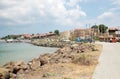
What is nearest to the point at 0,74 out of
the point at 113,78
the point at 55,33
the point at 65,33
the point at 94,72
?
the point at 94,72

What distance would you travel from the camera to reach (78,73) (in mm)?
14656

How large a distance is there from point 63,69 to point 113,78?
431 cm

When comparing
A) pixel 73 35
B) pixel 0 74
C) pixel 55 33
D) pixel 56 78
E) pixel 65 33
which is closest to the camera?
pixel 56 78

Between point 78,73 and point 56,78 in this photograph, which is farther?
point 78,73

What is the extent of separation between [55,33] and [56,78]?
148 metres

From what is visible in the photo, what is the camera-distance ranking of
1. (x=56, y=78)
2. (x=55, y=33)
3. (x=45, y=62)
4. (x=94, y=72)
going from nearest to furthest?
1. (x=56, y=78)
2. (x=94, y=72)
3. (x=45, y=62)
4. (x=55, y=33)

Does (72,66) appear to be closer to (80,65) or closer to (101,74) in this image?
(80,65)

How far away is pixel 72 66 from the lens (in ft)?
56.5

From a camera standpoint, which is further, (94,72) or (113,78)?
(94,72)

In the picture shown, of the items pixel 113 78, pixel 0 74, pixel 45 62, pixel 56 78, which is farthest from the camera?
pixel 45 62

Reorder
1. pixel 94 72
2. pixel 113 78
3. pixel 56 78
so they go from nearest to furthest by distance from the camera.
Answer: pixel 113 78 < pixel 56 78 < pixel 94 72

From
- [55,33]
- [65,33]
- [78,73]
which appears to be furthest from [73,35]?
[78,73]

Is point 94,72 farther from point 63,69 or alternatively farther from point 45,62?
point 45,62

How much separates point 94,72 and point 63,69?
241 centimetres
